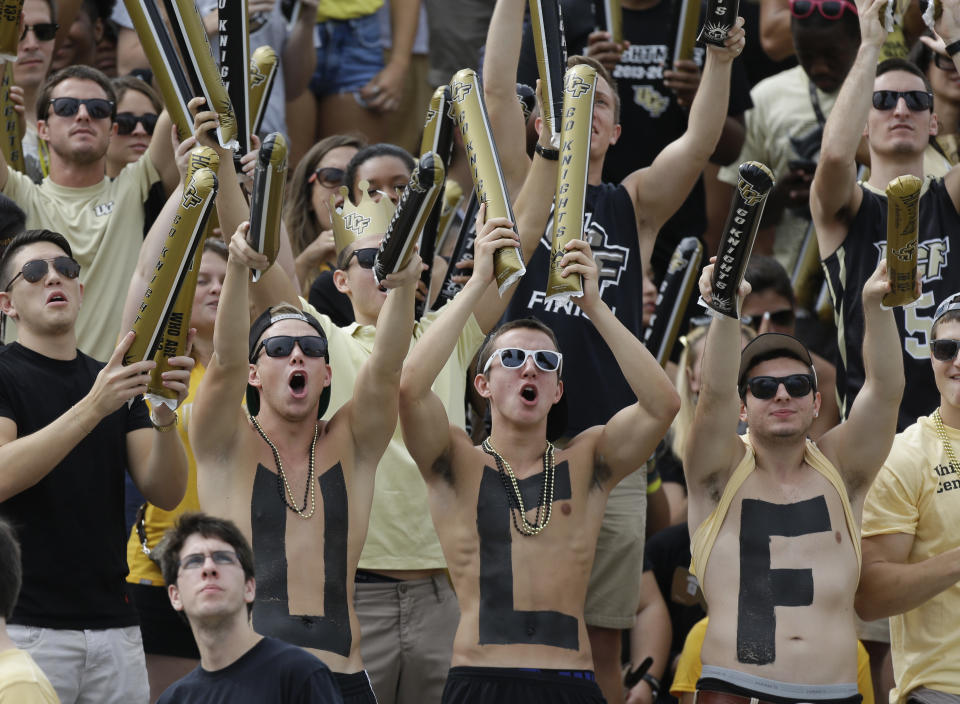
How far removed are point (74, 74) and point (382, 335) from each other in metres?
2.48

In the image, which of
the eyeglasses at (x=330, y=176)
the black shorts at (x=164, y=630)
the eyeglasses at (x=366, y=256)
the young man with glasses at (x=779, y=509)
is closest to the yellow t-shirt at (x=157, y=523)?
the black shorts at (x=164, y=630)

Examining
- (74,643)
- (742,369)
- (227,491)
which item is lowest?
(74,643)

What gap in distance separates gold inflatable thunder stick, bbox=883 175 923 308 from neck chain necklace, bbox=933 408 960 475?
708mm

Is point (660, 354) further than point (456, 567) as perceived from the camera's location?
Yes

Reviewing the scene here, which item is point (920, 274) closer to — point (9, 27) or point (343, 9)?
point (9, 27)

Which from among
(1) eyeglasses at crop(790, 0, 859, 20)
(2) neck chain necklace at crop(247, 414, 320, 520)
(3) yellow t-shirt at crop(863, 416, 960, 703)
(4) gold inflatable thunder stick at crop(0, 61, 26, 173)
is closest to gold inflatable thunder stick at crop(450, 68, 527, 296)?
(2) neck chain necklace at crop(247, 414, 320, 520)

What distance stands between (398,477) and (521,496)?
25.2 inches

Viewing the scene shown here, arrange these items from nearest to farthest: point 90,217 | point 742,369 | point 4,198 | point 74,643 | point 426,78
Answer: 1. point 74,643
2. point 742,369
3. point 4,198
4. point 90,217
5. point 426,78

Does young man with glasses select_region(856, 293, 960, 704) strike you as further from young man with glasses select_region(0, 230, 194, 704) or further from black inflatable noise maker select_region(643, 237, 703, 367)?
young man with glasses select_region(0, 230, 194, 704)

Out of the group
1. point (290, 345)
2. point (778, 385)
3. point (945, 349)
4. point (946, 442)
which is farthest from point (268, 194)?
point (946, 442)

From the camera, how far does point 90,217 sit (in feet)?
24.1

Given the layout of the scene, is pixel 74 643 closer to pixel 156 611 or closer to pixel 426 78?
pixel 156 611

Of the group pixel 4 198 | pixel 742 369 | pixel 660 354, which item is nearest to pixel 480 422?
pixel 660 354

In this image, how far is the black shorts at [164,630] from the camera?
6.45 m
